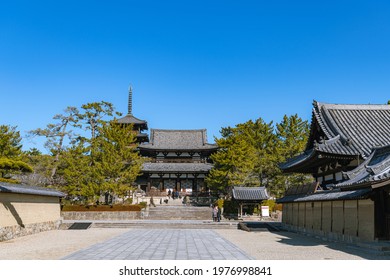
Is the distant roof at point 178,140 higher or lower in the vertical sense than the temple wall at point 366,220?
higher

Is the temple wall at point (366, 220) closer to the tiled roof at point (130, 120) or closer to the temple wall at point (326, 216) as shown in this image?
the temple wall at point (326, 216)

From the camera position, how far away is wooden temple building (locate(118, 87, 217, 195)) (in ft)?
191

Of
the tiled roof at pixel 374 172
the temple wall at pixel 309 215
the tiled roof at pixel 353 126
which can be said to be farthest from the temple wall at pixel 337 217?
the temple wall at pixel 309 215

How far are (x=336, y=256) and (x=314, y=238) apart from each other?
813 cm

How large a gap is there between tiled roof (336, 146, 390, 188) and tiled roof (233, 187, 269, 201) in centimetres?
2213

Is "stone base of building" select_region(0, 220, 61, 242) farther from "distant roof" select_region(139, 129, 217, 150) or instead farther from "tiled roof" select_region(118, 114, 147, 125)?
"tiled roof" select_region(118, 114, 147, 125)

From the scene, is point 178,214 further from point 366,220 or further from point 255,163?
point 366,220

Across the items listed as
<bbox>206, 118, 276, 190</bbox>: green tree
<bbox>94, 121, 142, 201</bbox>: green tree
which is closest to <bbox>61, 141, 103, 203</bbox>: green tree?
<bbox>94, 121, 142, 201</bbox>: green tree

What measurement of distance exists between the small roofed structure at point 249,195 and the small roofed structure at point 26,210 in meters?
17.3

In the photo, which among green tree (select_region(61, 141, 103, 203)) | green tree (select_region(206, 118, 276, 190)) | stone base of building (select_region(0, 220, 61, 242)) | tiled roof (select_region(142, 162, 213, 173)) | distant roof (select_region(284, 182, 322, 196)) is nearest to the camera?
stone base of building (select_region(0, 220, 61, 242))

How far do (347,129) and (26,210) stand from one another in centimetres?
2028

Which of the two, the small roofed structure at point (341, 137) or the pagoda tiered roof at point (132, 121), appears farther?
the pagoda tiered roof at point (132, 121)

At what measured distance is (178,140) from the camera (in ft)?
218

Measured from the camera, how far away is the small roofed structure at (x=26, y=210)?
2113 cm
